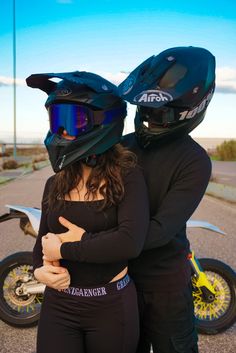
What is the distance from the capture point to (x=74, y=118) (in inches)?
68.1

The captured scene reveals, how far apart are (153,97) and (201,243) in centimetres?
565

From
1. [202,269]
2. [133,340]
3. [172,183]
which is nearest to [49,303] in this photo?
[133,340]

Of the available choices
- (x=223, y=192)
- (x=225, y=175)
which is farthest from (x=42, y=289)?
(x=225, y=175)

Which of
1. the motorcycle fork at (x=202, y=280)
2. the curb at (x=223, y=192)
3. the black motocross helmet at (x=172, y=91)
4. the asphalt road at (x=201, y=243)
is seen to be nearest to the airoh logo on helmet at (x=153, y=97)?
the black motocross helmet at (x=172, y=91)

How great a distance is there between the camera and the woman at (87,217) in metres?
1.69

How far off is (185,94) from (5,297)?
285 cm

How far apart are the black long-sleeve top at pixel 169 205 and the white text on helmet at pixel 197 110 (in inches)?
3.9

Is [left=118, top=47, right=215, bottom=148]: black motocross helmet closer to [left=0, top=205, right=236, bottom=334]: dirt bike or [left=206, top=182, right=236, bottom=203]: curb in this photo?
[left=0, top=205, right=236, bottom=334]: dirt bike

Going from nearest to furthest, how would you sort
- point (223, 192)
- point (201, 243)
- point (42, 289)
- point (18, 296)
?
1. point (42, 289)
2. point (18, 296)
3. point (201, 243)
4. point (223, 192)

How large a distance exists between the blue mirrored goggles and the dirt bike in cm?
195

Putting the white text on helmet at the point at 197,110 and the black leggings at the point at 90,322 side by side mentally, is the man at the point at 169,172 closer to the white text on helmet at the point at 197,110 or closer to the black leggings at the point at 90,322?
the white text on helmet at the point at 197,110

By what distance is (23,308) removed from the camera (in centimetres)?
392

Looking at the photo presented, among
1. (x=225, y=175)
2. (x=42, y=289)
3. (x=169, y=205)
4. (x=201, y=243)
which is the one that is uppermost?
(x=169, y=205)

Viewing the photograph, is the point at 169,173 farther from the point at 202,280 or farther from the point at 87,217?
the point at 202,280
